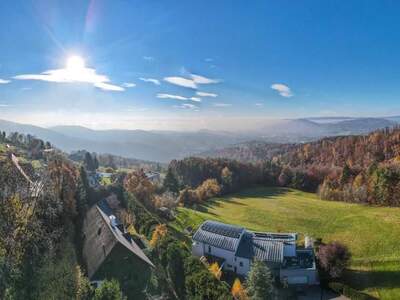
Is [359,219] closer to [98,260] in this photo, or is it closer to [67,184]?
[98,260]

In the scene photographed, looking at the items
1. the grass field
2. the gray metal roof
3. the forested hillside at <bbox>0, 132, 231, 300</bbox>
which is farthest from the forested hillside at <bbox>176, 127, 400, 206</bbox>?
the forested hillside at <bbox>0, 132, 231, 300</bbox>

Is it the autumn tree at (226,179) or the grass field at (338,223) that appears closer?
the grass field at (338,223)

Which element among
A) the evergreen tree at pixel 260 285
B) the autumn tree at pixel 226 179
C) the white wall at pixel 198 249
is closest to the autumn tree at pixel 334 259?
the evergreen tree at pixel 260 285

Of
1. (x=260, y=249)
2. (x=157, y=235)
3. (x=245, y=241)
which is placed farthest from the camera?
(x=245, y=241)

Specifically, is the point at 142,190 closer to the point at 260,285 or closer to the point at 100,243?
the point at 100,243

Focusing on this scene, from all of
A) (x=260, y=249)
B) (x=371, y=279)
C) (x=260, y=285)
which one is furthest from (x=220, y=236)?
(x=371, y=279)

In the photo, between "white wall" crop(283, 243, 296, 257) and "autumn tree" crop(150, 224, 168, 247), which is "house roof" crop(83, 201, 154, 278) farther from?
"white wall" crop(283, 243, 296, 257)

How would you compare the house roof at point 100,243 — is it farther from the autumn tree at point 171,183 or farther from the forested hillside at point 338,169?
the forested hillside at point 338,169
